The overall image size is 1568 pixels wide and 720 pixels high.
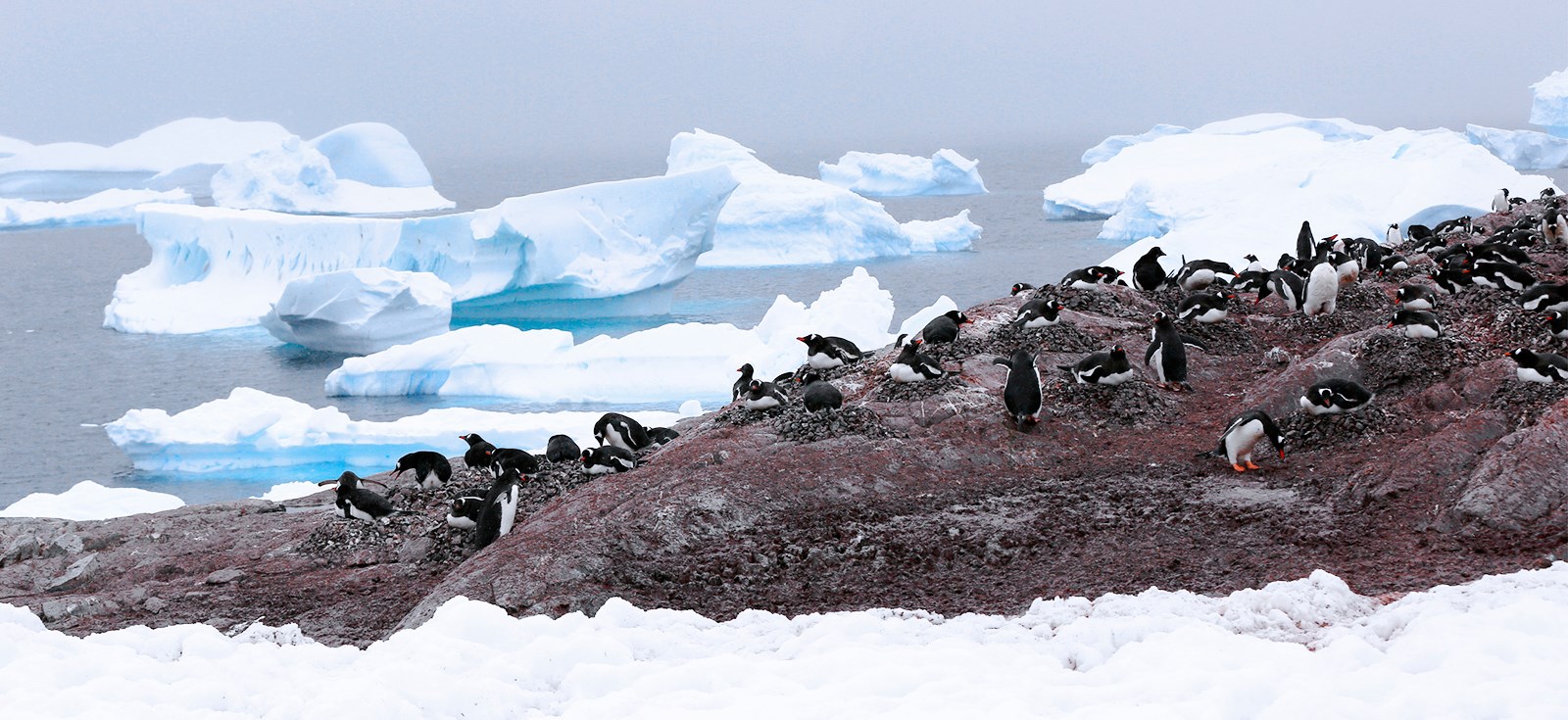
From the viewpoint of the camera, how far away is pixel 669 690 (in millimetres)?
5094

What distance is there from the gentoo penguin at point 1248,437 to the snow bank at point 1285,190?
62.1 ft

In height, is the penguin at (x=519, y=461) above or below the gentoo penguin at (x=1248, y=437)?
below

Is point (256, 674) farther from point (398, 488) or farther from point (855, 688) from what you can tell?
point (398, 488)

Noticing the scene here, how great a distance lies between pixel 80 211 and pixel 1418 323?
6305 cm

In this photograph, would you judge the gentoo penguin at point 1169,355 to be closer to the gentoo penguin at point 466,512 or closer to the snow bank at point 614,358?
the gentoo penguin at point 466,512

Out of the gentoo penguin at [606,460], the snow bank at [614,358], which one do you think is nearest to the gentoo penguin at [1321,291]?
the gentoo penguin at [606,460]

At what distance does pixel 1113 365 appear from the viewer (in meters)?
9.23

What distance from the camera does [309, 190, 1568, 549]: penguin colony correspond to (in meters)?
8.26

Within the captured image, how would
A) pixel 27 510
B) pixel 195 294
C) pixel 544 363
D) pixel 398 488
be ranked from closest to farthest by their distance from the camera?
1. pixel 398 488
2. pixel 27 510
3. pixel 544 363
4. pixel 195 294

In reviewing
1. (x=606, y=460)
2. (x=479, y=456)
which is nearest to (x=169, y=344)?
(x=479, y=456)

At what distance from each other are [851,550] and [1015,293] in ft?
18.1

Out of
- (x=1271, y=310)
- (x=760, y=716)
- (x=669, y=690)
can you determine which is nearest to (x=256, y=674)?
(x=669, y=690)

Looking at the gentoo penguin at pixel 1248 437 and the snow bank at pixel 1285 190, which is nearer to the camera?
the gentoo penguin at pixel 1248 437

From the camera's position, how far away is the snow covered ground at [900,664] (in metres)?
4.48
